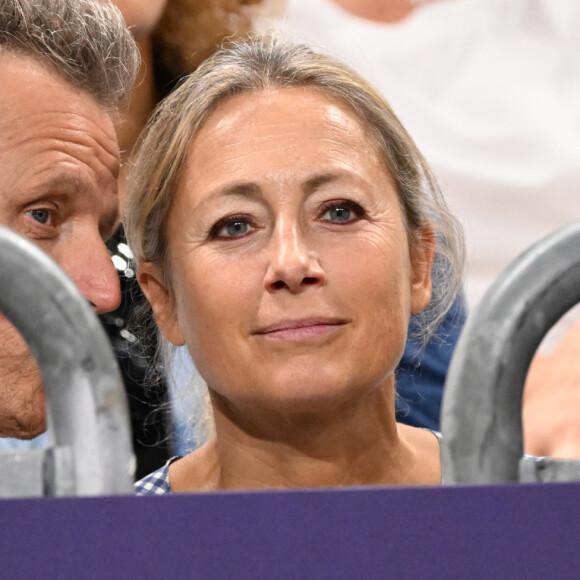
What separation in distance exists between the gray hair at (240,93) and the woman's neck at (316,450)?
0.15 metres

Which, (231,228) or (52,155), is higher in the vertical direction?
(52,155)

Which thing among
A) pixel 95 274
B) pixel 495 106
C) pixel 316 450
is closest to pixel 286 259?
pixel 316 450

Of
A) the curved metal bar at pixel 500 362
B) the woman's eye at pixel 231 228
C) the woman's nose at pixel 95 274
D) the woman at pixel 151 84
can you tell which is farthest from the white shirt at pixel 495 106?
the curved metal bar at pixel 500 362

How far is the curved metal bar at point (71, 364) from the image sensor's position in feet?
1.03

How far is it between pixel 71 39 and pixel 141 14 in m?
0.24

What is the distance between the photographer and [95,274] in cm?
98

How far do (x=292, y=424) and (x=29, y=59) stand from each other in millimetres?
488

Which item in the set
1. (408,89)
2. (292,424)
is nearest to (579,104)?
(408,89)

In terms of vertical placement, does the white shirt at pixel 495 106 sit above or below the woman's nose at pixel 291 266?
above

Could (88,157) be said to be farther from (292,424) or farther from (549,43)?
(549,43)

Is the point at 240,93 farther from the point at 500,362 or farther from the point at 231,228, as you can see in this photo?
the point at 500,362

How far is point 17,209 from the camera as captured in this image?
3.21 feet

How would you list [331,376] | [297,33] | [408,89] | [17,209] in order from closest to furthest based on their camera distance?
[331,376] < [17,209] < [297,33] < [408,89]

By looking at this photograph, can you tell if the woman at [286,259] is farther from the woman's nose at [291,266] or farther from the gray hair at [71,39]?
the gray hair at [71,39]
